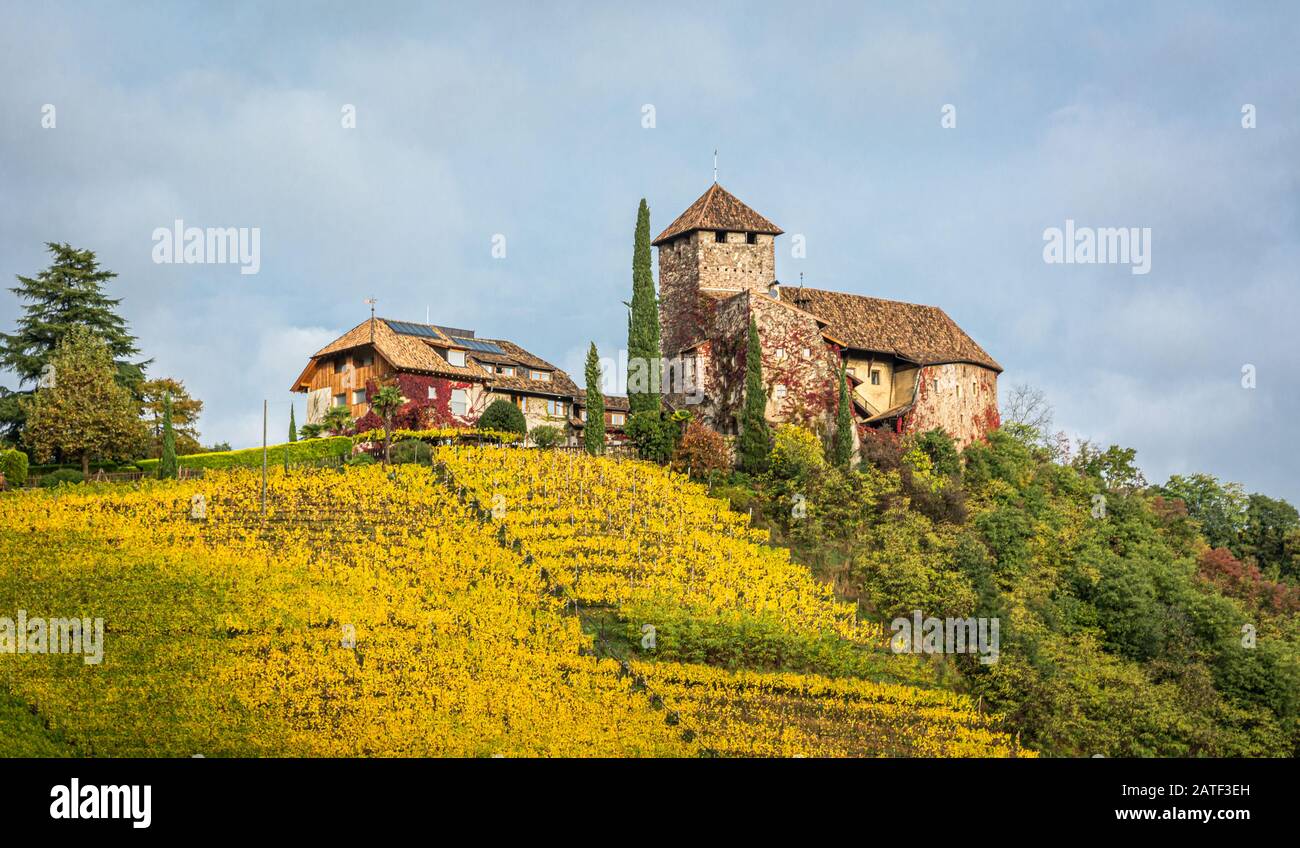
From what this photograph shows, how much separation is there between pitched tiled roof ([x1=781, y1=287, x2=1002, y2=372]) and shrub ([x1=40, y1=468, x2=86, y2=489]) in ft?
114

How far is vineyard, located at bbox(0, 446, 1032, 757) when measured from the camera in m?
25.0

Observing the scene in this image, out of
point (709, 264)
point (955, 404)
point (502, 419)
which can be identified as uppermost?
point (709, 264)

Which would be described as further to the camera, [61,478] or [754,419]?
[754,419]

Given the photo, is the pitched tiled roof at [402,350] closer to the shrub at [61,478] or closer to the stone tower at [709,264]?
the stone tower at [709,264]

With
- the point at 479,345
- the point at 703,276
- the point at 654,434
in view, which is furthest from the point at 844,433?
the point at 479,345

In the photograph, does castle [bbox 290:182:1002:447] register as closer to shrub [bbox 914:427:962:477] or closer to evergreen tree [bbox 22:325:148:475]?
shrub [bbox 914:427:962:477]

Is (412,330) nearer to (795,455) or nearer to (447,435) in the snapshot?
(447,435)

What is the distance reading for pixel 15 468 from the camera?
147ft

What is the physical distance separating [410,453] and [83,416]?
14.1 meters
